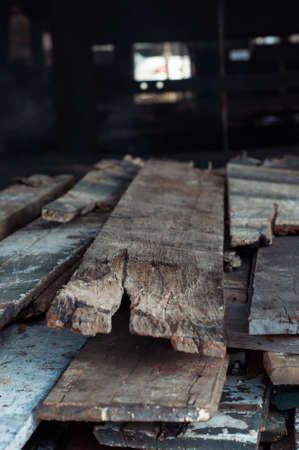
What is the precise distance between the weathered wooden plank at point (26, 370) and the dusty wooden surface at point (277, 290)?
2.44 feet

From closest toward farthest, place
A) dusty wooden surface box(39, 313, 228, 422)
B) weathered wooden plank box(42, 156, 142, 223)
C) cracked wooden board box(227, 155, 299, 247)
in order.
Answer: dusty wooden surface box(39, 313, 228, 422) → cracked wooden board box(227, 155, 299, 247) → weathered wooden plank box(42, 156, 142, 223)

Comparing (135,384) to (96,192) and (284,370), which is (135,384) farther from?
(96,192)

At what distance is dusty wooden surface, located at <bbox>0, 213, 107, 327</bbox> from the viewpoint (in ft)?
8.88

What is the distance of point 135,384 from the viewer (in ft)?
7.51

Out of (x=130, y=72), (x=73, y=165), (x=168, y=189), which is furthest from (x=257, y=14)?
(x=168, y=189)

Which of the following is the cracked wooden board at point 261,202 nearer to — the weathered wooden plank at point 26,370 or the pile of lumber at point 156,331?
the pile of lumber at point 156,331

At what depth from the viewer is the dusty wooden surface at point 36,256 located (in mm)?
2707

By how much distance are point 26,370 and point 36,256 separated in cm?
75

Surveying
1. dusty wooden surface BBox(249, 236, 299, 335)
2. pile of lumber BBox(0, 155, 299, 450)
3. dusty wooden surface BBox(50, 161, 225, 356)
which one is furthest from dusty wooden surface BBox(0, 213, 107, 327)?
dusty wooden surface BBox(249, 236, 299, 335)

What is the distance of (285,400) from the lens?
2592 millimetres

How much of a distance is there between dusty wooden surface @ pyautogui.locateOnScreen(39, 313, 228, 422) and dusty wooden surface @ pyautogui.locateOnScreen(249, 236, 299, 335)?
0.22 metres

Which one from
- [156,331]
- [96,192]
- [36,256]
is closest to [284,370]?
[156,331]

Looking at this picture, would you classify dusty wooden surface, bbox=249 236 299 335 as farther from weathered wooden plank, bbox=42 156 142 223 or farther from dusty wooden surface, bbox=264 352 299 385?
weathered wooden plank, bbox=42 156 142 223

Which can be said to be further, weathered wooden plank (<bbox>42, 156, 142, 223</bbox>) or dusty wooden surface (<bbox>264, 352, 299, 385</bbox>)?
weathered wooden plank (<bbox>42, 156, 142, 223</bbox>)
